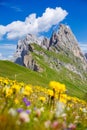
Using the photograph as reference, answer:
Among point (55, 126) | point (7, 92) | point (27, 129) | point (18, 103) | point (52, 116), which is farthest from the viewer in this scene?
point (18, 103)

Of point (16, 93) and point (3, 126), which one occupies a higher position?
point (16, 93)

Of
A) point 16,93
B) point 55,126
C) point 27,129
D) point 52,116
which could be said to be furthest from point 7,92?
A: point 55,126

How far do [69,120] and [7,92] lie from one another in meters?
1.28

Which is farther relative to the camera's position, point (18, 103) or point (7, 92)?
point (18, 103)

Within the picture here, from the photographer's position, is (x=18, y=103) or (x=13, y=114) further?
(x=18, y=103)

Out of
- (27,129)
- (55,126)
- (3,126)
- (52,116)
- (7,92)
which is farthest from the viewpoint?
(7,92)

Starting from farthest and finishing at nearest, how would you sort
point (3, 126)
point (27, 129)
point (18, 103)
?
point (18, 103) → point (27, 129) → point (3, 126)

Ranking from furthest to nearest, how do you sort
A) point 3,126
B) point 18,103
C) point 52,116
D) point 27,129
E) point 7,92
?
point 18,103 < point 7,92 < point 52,116 < point 27,129 < point 3,126

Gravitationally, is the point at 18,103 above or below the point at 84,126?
above

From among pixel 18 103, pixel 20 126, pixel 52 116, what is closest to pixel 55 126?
pixel 20 126

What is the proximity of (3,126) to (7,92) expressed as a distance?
2543 mm

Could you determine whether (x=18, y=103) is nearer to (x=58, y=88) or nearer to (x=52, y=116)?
(x=58, y=88)

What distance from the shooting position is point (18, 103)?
20.0ft

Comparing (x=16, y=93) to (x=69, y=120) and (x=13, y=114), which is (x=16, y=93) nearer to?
(x=69, y=120)
